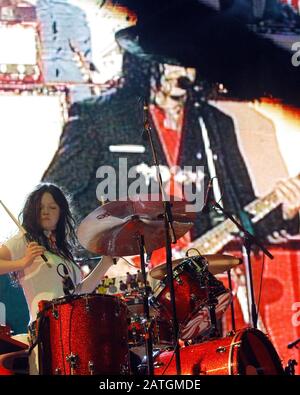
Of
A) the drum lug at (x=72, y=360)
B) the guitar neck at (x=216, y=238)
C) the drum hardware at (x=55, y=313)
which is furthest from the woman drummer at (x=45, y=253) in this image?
the guitar neck at (x=216, y=238)

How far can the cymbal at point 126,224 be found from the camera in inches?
145

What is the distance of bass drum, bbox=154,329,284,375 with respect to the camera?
11.5ft

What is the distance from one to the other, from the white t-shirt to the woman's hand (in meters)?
0.12

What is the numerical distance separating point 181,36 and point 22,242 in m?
2.00

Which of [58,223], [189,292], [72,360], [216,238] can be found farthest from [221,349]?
[216,238]

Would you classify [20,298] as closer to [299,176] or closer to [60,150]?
[60,150]

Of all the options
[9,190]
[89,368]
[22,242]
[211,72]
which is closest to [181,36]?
[211,72]

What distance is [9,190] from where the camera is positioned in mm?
4633

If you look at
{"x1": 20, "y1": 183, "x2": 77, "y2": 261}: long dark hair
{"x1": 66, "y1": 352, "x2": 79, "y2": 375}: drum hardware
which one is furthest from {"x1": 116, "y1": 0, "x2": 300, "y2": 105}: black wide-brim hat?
{"x1": 66, "y1": 352, "x2": 79, "y2": 375}: drum hardware

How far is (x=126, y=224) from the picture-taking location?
3.69 metres

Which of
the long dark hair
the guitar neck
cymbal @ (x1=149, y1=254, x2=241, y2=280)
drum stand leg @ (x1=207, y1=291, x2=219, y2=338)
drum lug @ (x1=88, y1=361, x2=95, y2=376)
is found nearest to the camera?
drum lug @ (x1=88, y1=361, x2=95, y2=376)

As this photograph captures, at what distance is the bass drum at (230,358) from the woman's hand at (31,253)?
82cm

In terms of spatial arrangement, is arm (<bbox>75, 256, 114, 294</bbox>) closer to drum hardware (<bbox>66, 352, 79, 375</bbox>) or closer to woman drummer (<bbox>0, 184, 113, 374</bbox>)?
woman drummer (<bbox>0, 184, 113, 374</bbox>)

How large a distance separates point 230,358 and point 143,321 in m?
0.50
